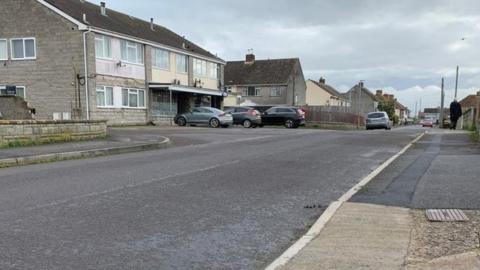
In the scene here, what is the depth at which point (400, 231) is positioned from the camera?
18.6 feet

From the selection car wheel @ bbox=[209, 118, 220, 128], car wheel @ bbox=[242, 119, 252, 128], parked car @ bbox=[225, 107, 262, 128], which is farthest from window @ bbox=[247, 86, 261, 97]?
car wheel @ bbox=[209, 118, 220, 128]

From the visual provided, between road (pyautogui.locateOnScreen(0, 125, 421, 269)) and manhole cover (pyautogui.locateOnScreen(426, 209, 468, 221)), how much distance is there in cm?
157

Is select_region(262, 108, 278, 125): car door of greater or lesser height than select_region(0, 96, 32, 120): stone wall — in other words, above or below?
below

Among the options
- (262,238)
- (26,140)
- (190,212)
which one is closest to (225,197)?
(190,212)

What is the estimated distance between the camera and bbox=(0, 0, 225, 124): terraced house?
28.6 meters

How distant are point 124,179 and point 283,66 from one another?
177 ft

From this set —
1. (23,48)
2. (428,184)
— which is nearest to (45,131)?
(428,184)

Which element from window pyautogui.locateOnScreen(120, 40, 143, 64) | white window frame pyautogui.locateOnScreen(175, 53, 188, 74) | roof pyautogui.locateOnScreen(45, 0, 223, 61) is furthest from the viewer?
white window frame pyautogui.locateOnScreen(175, 53, 188, 74)

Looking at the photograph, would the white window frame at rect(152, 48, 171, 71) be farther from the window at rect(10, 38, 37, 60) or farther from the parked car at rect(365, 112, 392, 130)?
the parked car at rect(365, 112, 392, 130)

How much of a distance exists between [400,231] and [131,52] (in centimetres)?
2922

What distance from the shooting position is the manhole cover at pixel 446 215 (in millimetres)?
6129

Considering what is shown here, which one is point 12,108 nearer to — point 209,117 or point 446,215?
point 209,117

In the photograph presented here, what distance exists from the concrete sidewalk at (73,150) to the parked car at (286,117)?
58.3ft

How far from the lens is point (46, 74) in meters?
29.7
